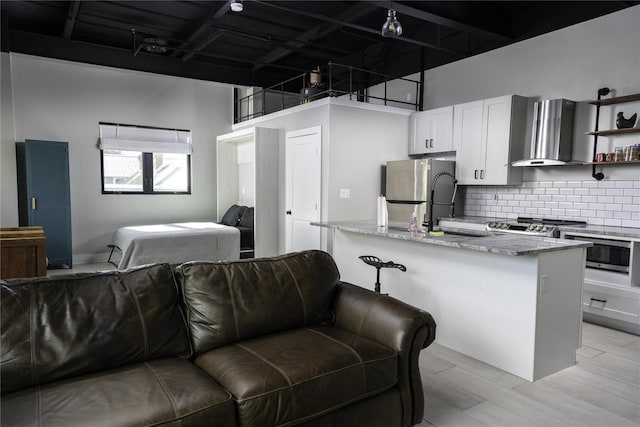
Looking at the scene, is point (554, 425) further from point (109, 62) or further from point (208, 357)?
point (109, 62)

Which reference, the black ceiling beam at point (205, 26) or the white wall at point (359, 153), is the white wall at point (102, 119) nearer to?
the black ceiling beam at point (205, 26)

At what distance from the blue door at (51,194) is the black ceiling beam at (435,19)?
17.1 feet

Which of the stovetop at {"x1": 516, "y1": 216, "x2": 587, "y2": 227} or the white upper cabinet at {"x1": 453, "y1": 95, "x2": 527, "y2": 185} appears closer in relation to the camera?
the stovetop at {"x1": 516, "y1": 216, "x2": 587, "y2": 227}

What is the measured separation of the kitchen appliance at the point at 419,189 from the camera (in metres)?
5.53

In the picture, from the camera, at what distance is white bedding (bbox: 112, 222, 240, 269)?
5.86 metres

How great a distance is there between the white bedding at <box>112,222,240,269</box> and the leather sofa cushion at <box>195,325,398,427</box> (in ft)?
13.7

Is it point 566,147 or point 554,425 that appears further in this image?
point 566,147

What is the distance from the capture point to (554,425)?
236 cm

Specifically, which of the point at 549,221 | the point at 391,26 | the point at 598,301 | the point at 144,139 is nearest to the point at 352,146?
the point at 391,26

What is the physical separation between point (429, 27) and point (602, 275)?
13.9 ft

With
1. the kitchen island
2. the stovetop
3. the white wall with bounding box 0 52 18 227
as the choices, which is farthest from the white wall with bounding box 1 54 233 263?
the stovetop

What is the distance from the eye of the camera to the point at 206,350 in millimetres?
2158

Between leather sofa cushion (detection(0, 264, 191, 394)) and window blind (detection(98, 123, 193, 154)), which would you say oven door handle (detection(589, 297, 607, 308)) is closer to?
leather sofa cushion (detection(0, 264, 191, 394))

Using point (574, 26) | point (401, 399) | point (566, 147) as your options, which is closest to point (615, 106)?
point (566, 147)
